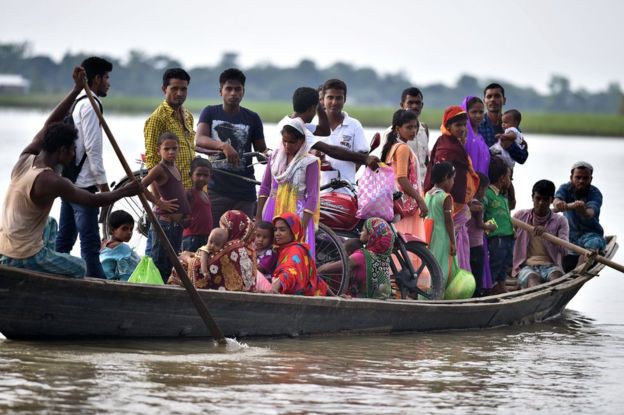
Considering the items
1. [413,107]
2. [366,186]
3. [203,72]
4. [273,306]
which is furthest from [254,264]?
[203,72]

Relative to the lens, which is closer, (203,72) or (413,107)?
(413,107)

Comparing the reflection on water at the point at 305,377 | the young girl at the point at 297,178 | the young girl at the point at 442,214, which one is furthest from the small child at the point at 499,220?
the young girl at the point at 297,178

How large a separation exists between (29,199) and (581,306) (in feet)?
20.9

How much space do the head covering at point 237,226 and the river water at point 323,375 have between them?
0.64 metres

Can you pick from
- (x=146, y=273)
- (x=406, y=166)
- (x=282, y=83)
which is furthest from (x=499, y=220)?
(x=282, y=83)

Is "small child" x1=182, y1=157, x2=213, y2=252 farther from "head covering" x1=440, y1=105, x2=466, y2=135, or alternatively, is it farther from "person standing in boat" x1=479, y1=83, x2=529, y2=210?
"person standing in boat" x1=479, y1=83, x2=529, y2=210

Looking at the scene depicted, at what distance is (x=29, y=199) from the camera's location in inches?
287

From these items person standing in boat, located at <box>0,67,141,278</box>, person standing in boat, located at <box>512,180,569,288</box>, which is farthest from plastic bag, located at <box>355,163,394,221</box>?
person standing in boat, located at <box>0,67,141,278</box>

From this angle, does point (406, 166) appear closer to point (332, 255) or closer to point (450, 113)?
point (450, 113)

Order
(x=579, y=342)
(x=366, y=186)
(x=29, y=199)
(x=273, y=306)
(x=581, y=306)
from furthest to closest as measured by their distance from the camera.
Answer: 1. (x=581, y=306)
2. (x=579, y=342)
3. (x=366, y=186)
4. (x=273, y=306)
5. (x=29, y=199)

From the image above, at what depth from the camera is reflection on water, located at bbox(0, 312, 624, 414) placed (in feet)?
22.1

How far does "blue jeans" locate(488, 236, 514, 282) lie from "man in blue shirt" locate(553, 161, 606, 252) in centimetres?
67

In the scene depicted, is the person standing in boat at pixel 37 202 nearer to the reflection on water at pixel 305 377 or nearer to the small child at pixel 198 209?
the reflection on water at pixel 305 377

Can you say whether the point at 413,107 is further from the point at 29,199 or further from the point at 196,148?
the point at 29,199
